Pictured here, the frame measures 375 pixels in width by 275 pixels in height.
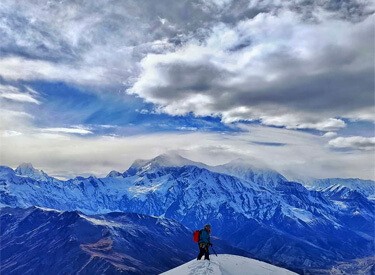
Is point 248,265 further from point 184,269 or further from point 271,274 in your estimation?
point 184,269

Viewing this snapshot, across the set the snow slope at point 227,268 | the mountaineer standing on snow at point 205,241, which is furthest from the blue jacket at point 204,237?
the snow slope at point 227,268

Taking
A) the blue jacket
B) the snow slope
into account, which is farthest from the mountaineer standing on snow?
the snow slope

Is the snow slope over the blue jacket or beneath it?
beneath

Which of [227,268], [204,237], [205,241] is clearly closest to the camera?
[227,268]

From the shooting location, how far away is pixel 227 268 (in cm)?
3903

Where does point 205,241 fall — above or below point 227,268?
above

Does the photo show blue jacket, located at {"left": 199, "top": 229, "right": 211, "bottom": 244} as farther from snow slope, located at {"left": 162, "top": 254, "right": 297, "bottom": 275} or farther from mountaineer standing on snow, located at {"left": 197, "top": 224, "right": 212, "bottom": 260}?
snow slope, located at {"left": 162, "top": 254, "right": 297, "bottom": 275}

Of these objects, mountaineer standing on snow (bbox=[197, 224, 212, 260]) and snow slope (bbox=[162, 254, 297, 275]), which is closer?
snow slope (bbox=[162, 254, 297, 275])

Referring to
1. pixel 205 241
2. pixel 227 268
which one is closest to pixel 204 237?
pixel 205 241

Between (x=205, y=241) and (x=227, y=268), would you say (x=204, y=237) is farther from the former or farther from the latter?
(x=227, y=268)

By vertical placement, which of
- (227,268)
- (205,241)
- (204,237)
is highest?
(204,237)

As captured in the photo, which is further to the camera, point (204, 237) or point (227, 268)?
point (204, 237)

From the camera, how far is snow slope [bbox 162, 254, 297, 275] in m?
37.7

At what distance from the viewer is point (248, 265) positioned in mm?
41500
